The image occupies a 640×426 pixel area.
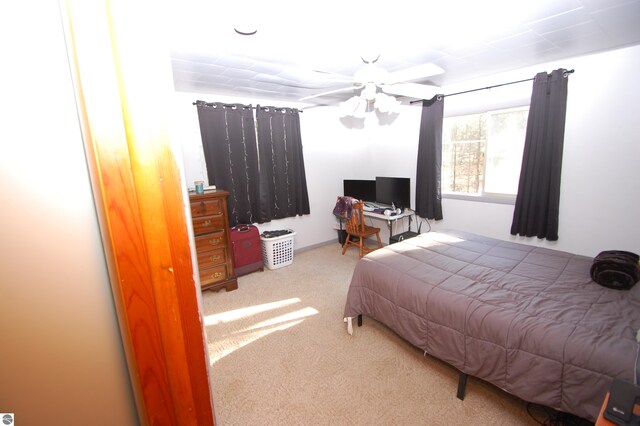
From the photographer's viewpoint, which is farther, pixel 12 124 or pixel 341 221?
pixel 341 221

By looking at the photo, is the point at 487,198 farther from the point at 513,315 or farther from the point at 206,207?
the point at 206,207

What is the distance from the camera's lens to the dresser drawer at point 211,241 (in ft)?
10.3

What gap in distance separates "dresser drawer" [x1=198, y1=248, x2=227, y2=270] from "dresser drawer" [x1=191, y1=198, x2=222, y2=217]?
45 centimetres

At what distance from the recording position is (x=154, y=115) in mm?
441

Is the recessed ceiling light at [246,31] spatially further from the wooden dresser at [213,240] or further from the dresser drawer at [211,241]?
the dresser drawer at [211,241]

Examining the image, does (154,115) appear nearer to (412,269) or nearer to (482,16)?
(412,269)

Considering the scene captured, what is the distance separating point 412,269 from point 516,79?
8.16 feet

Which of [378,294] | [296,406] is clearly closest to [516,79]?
[378,294]

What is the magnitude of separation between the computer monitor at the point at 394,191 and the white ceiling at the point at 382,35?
1.56 m

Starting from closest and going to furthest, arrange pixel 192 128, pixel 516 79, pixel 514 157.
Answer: pixel 516 79, pixel 514 157, pixel 192 128

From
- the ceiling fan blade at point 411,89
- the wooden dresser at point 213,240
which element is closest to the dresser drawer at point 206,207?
the wooden dresser at point 213,240

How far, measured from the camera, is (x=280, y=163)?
4.08 m

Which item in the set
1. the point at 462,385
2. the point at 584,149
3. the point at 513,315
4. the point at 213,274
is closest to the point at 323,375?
the point at 462,385

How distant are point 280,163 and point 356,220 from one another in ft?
4.57
